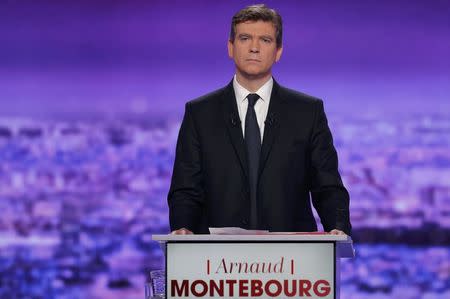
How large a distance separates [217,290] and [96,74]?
3230mm

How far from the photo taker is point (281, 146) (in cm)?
344

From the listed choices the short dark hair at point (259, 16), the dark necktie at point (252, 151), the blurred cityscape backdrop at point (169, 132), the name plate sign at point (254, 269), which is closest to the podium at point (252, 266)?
the name plate sign at point (254, 269)

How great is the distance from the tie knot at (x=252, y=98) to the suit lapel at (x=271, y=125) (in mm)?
58

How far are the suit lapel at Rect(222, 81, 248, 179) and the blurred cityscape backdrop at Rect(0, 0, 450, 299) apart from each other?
2161mm

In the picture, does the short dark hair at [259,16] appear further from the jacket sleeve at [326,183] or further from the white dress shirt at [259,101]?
the jacket sleeve at [326,183]

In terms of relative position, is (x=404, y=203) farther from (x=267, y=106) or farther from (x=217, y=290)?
(x=217, y=290)

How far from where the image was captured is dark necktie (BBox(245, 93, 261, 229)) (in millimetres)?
3412

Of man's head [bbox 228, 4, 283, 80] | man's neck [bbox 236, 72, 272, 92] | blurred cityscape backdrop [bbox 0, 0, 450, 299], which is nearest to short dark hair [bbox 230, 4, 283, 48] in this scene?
man's head [bbox 228, 4, 283, 80]

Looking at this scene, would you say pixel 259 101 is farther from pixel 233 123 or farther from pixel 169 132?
pixel 169 132

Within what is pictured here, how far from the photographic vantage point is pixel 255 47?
3453mm

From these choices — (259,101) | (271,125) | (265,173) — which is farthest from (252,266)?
(259,101)

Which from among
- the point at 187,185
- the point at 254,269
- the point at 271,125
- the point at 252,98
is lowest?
the point at 254,269

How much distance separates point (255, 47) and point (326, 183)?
1.81 feet

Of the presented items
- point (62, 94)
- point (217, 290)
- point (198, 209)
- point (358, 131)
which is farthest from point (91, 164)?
point (217, 290)
